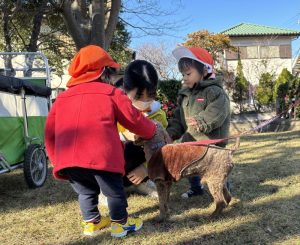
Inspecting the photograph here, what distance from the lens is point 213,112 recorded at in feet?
10.8

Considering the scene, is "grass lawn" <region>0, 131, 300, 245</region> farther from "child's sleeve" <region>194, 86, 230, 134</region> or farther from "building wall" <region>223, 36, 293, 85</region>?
"building wall" <region>223, 36, 293, 85</region>

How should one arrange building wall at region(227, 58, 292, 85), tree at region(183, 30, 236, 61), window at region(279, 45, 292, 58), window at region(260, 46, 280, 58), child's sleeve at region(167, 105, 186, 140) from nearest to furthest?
child's sleeve at region(167, 105, 186, 140)
tree at region(183, 30, 236, 61)
building wall at region(227, 58, 292, 85)
window at region(260, 46, 280, 58)
window at region(279, 45, 292, 58)

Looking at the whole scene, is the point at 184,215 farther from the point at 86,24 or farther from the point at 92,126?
the point at 86,24

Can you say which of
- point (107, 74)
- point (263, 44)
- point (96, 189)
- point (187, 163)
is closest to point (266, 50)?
point (263, 44)

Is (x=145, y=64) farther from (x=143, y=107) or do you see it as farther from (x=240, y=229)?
(x=240, y=229)

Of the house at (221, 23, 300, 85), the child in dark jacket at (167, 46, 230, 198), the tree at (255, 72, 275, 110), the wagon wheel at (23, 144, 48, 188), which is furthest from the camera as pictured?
the house at (221, 23, 300, 85)

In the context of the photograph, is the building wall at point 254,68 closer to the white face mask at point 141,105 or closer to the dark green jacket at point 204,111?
the dark green jacket at point 204,111

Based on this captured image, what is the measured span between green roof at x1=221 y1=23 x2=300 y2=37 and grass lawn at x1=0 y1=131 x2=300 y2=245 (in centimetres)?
2674

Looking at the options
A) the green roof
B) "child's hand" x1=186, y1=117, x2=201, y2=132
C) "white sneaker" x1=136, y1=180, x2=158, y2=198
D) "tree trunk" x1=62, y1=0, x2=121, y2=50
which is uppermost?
the green roof

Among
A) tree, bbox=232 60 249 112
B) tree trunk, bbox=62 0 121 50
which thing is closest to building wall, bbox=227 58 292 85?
tree, bbox=232 60 249 112

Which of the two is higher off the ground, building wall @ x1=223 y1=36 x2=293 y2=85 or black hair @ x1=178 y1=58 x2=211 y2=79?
building wall @ x1=223 y1=36 x2=293 y2=85

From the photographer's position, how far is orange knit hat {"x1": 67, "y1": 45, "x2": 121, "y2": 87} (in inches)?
110

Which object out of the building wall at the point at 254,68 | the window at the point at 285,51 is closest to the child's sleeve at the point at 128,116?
the building wall at the point at 254,68

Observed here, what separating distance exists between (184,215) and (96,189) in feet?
2.57
